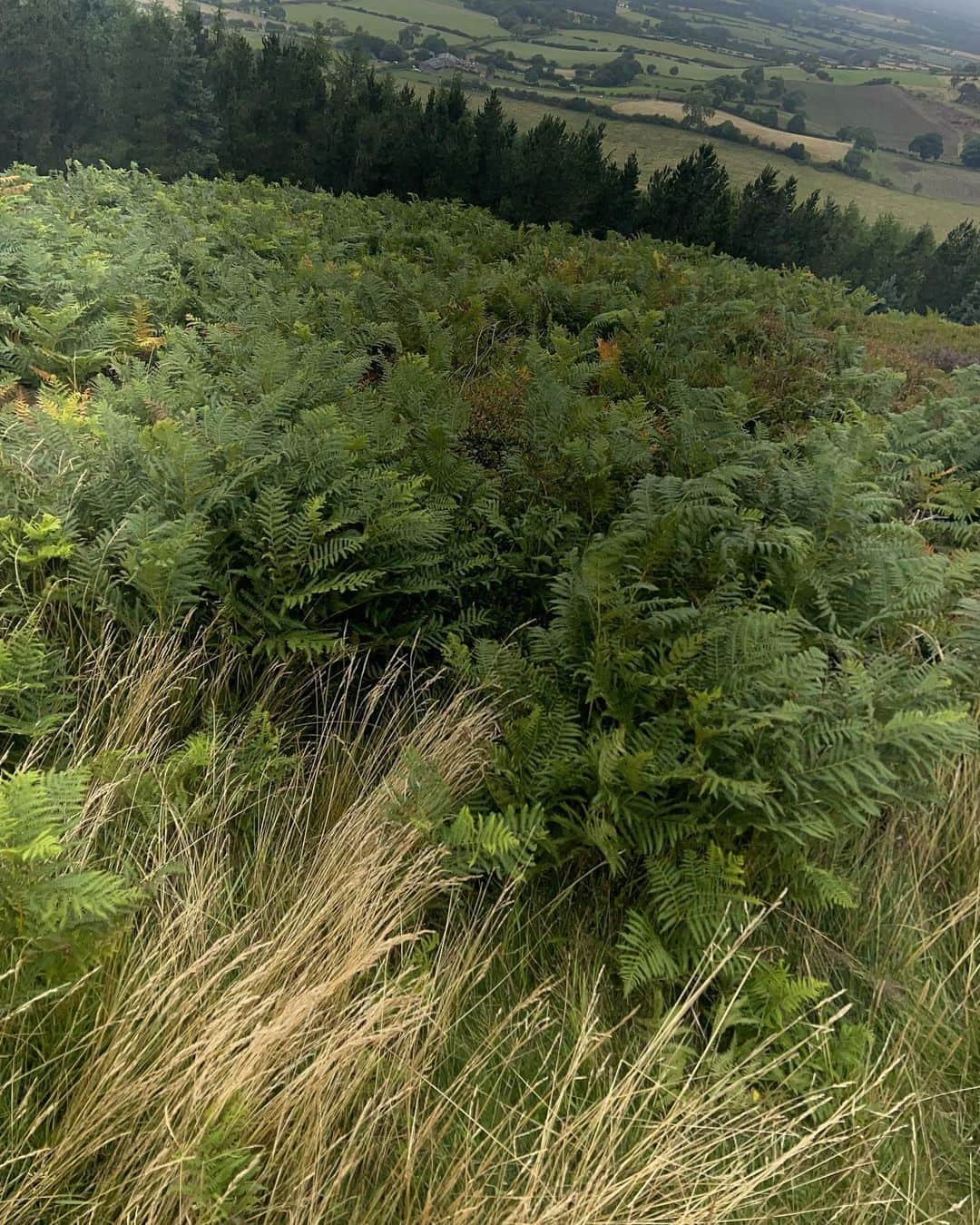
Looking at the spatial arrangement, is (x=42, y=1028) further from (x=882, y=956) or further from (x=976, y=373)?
(x=976, y=373)

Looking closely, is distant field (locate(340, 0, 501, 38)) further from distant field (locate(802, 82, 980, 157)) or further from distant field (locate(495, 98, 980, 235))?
distant field (locate(802, 82, 980, 157))

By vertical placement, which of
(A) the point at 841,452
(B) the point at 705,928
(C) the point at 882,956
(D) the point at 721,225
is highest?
(A) the point at 841,452

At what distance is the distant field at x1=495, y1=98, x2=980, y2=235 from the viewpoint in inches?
2589

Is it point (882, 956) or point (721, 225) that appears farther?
point (721, 225)

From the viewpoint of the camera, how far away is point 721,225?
32.0 m

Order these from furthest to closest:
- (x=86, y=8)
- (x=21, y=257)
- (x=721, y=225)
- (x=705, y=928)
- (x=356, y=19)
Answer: (x=356, y=19)
(x=86, y=8)
(x=721, y=225)
(x=21, y=257)
(x=705, y=928)

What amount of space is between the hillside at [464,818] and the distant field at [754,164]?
70203 millimetres

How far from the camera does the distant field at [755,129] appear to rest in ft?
250

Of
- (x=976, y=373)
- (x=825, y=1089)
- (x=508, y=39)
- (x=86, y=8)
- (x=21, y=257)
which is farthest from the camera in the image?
(x=508, y=39)

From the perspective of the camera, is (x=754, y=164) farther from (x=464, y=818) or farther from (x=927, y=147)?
(x=464, y=818)

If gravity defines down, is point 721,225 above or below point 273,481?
below

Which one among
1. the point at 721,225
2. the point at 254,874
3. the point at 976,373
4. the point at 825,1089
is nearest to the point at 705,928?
the point at 825,1089

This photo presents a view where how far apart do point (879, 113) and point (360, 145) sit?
9893 cm

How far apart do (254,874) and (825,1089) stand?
162cm
